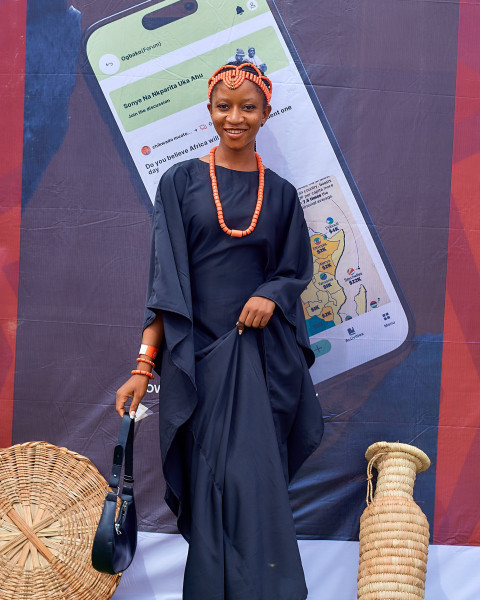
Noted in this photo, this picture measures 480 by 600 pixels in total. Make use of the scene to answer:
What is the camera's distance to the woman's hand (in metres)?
2.80

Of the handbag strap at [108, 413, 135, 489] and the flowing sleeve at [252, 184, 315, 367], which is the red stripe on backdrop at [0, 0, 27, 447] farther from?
the flowing sleeve at [252, 184, 315, 367]

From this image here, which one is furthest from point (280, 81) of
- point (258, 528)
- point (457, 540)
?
point (457, 540)

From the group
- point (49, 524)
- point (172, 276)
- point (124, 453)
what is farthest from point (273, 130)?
point (49, 524)

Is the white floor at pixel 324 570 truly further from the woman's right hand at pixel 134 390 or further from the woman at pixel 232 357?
the woman's right hand at pixel 134 390

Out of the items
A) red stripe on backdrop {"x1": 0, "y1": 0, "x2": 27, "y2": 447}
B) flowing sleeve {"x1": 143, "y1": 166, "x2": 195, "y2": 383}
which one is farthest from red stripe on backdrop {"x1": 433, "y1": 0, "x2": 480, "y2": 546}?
red stripe on backdrop {"x1": 0, "y1": 0, "x2": 27, "y2": 447}

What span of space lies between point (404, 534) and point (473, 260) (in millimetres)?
1271

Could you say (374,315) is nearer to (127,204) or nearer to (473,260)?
(473,260)

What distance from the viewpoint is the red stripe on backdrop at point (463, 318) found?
354cm

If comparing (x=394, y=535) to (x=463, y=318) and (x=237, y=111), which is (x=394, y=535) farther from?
(x=237, y=111)

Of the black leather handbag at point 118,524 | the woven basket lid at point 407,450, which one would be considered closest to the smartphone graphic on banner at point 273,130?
the woven basket lid at point 407,450

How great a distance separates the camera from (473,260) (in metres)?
3.58

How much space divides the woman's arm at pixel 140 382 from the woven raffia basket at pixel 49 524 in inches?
27.4

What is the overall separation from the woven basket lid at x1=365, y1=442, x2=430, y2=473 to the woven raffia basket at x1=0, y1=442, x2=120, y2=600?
116cm

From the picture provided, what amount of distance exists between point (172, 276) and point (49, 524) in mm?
1241
